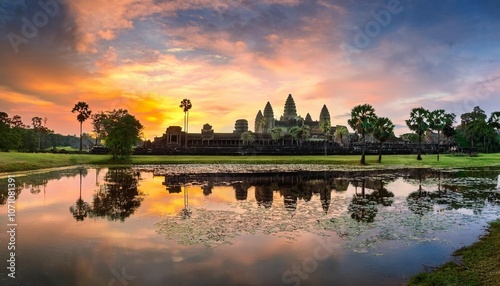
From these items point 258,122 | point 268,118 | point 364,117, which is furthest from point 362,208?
point 258,122

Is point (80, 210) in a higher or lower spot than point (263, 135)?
lower

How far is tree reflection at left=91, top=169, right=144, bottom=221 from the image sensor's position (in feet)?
61.6

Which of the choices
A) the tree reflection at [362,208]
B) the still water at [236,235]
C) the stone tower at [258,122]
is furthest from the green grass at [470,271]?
the stone tower at [258,122]

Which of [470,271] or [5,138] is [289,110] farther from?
[470,271]

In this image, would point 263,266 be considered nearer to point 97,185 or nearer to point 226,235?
point 226,235

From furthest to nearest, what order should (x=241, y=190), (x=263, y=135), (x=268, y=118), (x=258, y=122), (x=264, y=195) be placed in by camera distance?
(x=258, y=122), (x=268, y=118), (x=263, y=135), (x=241, y=190), (x=264, y=195)

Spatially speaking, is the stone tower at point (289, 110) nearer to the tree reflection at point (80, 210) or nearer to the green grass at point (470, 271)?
the tree reflection at point (80, 210)

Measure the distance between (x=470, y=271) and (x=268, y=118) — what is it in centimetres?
15075

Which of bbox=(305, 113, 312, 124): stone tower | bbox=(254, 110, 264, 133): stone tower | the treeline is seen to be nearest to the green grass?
the treeline

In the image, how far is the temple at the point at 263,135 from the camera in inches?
4564

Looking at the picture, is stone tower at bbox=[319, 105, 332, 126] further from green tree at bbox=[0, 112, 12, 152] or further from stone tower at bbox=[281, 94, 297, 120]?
green tree at bbox=[0, 112, 12, 152]

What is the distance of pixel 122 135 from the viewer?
57.7 metres

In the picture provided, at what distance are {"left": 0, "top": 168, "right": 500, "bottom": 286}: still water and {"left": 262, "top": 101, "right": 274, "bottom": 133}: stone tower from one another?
5165 inches

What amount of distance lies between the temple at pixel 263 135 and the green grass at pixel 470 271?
8506 centimetres
